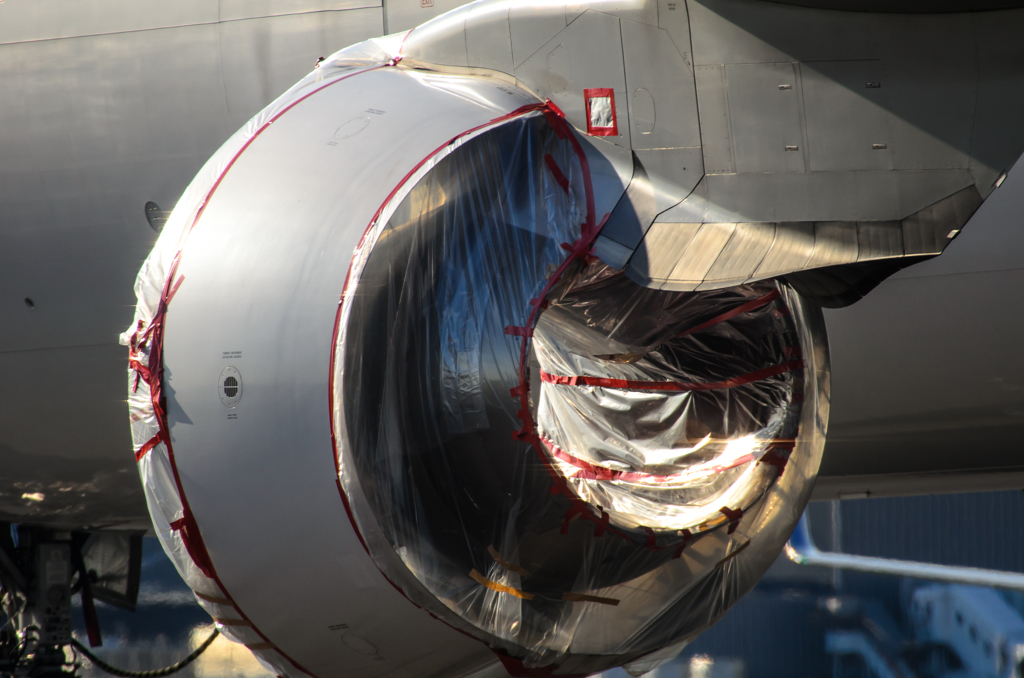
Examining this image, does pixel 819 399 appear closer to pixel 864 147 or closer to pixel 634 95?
pixel 864 147

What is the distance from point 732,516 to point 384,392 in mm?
1793

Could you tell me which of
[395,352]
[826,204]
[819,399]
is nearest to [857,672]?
[819,399]

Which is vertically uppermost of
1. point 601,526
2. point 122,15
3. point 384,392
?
point 122,15

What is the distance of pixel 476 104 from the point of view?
11.1 ft

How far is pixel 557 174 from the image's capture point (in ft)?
11.1

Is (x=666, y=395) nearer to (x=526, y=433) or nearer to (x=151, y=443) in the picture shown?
(x=526, y=433)

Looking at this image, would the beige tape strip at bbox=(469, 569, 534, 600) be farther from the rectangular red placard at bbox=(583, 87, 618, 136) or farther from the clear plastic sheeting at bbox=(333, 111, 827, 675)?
the rectangular red placard at bbox=(583, 87, 618, 136)

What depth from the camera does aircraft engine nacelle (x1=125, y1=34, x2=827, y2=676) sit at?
2.84 metres

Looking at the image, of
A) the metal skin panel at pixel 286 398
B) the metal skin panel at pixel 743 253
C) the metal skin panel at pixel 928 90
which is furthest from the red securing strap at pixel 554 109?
the metal skin panel at pixel 928 90

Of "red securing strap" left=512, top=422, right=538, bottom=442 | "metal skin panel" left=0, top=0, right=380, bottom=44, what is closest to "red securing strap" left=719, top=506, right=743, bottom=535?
"red securing strap" left=512, top=422, right=538, bottom=442

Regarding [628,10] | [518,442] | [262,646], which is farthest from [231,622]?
[628,10]

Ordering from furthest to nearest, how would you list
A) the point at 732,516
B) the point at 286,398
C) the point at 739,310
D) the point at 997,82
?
the point at 739,310 < the point at 732,516 < the point at 997,82 < the point at 286,398

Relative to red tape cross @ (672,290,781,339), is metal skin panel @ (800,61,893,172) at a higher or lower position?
higher

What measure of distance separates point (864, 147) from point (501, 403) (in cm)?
161
